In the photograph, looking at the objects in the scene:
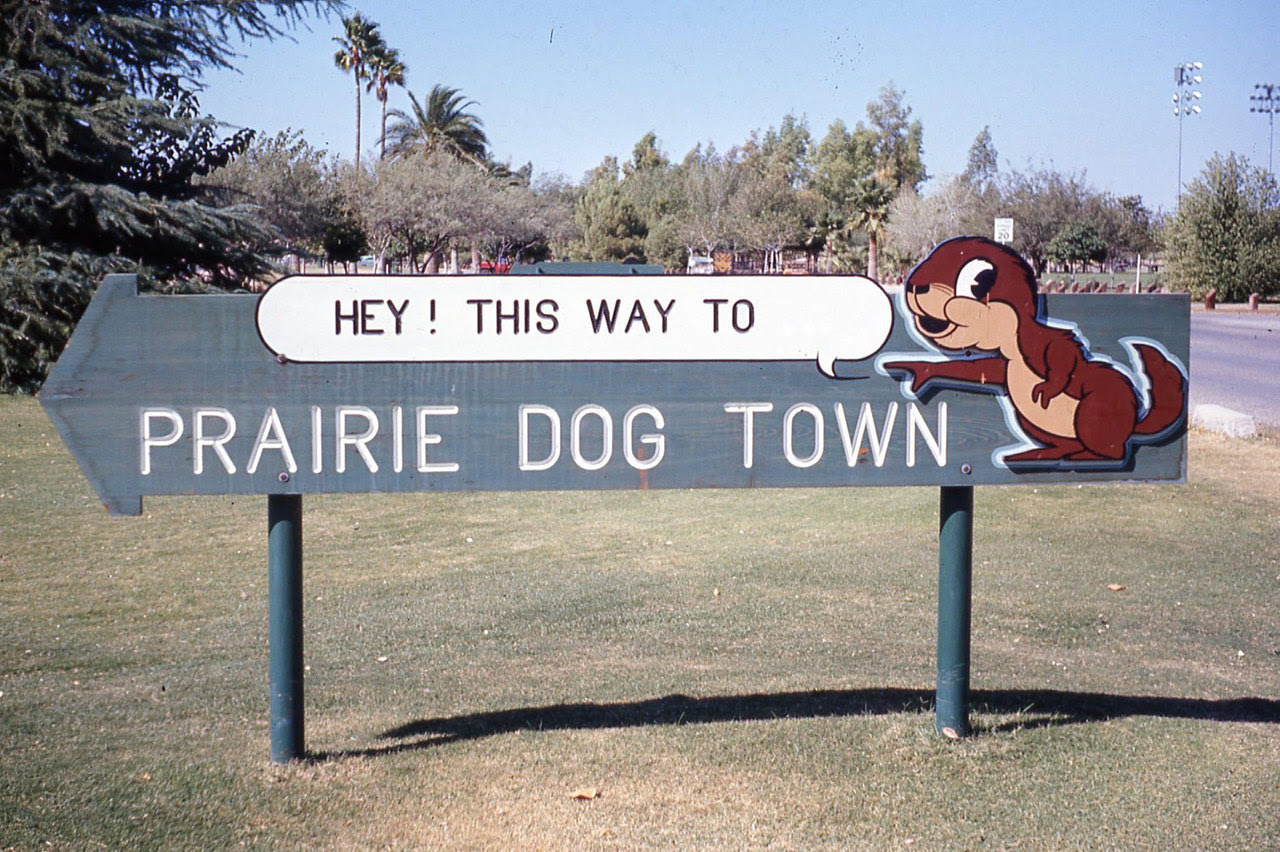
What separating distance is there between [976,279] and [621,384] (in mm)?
1307

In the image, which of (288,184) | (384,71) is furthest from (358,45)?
(288,184)

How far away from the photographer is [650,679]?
19.4ft

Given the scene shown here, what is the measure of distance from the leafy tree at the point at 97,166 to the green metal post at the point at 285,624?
16.4 metres

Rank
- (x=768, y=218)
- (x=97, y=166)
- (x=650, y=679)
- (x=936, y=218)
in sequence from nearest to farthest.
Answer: (x=650, y=679)
(x=97, y=166)
(x=936, y=218)
(x=768, y=218)

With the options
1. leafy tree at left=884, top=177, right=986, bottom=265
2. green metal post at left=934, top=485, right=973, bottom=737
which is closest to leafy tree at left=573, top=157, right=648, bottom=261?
leafy tree at left=884, top=177, right=986, bottom=265

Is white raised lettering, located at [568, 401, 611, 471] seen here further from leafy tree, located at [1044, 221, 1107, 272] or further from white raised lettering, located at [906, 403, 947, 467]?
leafy tree, located at [1044, 221, 1107, 272]

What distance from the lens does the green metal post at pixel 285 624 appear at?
4.27 metres

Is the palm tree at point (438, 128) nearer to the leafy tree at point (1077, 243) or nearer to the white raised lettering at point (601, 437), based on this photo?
the leafy tree at point (1077, 243)

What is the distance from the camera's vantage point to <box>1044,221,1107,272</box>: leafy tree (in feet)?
220

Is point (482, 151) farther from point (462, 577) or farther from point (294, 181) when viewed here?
point (462, 577)

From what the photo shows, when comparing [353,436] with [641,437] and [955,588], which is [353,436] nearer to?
[641,437]

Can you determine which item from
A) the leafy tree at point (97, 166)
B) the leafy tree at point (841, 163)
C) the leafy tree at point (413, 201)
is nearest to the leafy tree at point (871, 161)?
the leafy tree at point (841, 163)

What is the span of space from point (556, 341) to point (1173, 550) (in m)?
7.54

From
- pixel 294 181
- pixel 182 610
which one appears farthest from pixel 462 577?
pixel 294 181
